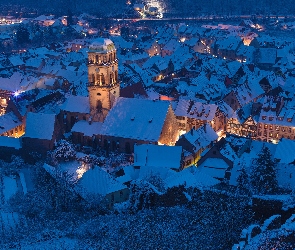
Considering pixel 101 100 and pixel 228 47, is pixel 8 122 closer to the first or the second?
pixel 101 100

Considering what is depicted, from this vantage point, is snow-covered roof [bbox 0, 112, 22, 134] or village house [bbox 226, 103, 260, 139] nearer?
snow-covered roof [bbox 0, 112, 22, 134]

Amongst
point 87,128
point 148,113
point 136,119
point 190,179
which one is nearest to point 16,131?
point 87,128

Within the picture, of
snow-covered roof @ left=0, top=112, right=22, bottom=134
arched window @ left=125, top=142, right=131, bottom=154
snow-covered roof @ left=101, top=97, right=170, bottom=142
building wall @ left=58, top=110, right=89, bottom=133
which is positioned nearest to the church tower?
snow-covered roof @ left=101, top=97, right=170, bottom=142

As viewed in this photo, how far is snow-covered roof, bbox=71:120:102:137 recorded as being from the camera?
6291 cm

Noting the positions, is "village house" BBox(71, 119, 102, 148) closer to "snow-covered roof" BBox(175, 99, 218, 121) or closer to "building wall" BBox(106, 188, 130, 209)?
"snow-covered roof" BBox(175, 99, 218, 121)

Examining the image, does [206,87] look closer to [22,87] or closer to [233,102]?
[233,102]

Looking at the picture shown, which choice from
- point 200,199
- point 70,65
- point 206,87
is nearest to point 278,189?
point 200,199

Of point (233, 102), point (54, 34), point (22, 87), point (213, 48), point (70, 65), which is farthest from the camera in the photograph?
point (54, 34)

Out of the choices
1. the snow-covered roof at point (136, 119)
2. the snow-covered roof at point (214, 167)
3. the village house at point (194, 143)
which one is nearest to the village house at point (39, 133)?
the snow-covered roof at point (136, 119)

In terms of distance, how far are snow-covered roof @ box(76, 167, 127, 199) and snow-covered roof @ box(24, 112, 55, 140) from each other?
50.6 ft

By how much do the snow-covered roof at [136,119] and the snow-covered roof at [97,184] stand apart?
13348 millimetres

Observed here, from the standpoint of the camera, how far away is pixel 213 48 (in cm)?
13450

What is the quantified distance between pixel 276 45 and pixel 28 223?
11332 centimetres

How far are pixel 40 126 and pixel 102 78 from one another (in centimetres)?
1085
